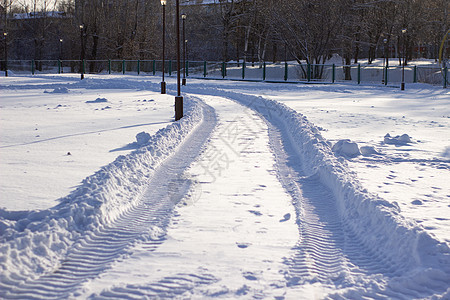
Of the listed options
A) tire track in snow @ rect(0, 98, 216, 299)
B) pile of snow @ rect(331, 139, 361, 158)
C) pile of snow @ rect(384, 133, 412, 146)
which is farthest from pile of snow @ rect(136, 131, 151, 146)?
pile of snow @ rect(384, 133, 412, 146)

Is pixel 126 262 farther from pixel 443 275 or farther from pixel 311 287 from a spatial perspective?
→ pixel 443 275

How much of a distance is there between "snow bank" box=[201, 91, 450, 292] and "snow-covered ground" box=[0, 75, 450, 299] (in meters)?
0.02

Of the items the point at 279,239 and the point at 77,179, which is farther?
the point at 77,179

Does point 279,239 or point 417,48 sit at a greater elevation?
point 417,48

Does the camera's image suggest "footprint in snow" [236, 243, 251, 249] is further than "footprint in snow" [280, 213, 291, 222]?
No

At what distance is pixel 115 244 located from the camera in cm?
535

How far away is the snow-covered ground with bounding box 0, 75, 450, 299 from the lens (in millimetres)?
4484

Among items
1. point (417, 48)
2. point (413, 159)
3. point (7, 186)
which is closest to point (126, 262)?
point (7, 186)

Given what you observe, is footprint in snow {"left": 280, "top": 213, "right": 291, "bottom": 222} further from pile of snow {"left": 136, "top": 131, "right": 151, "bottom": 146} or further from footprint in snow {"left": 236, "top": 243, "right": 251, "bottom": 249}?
pile of snow {"left": 136, "top": 131, "right": 151, "bottom": 146}

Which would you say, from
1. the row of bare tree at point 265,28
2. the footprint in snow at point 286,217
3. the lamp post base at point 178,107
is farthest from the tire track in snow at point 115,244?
the row of bare tree at point 265,28

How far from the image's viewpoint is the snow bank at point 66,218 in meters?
4.70

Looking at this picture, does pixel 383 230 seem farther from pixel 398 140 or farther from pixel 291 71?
pixel 291 71

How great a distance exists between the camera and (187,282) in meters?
4.45

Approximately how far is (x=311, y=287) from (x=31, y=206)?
3.74m
